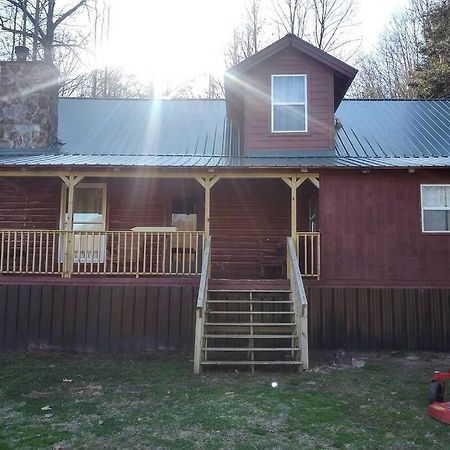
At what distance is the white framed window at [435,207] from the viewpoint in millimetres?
9938

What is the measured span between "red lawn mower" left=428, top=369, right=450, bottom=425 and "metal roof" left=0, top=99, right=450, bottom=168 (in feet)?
15.8

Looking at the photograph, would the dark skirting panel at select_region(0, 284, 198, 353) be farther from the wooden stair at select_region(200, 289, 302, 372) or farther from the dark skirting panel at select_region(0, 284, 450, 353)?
the wooden stair at select_region(200, 289, 302, 372)

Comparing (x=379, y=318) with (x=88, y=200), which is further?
(x=88, y=200)

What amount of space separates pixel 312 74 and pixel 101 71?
16987 millimetres

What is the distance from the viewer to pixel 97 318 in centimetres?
955

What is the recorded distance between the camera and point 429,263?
9.77 m

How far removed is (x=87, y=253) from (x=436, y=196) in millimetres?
7422

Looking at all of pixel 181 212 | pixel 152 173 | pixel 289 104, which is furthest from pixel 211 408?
pixel 289 104

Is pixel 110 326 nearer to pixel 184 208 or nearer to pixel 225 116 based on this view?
pixel 184 208

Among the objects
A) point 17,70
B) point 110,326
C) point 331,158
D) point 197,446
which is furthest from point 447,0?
point 197,446

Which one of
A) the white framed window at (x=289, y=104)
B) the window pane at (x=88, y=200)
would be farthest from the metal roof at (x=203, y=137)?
the window pane at (x=88, y=200)

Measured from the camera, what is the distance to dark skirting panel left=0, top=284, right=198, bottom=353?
9.48 meters

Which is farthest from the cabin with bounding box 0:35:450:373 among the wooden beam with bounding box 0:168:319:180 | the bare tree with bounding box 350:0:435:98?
the bare tree with bounding box 350:0:435:98

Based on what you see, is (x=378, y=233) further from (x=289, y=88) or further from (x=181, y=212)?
(x=181, y=212)
